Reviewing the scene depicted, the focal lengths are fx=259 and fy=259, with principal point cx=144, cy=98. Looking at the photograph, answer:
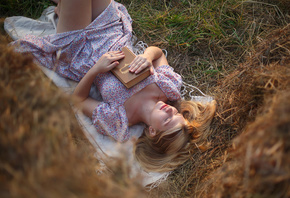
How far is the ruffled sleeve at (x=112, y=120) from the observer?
2699 mm

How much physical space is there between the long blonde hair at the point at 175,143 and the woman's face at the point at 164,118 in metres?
0.04

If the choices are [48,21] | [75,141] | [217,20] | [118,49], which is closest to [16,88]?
[75,141]

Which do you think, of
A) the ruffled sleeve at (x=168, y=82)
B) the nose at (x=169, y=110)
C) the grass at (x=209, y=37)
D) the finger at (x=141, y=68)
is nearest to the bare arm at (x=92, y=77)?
the finger at (x=141, y=68)

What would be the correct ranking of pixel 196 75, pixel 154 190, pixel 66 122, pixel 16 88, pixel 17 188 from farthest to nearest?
1. pixel 196 75
2. pixel 154 190
3. pixel 16 88
4. pixel 66 122
5. pixel 17 188

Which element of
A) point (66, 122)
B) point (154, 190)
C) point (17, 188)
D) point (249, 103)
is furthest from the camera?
point (154, 190)

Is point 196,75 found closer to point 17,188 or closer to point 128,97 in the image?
point 128,97

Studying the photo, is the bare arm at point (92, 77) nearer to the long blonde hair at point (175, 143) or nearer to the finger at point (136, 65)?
the finger at point (136, 65)

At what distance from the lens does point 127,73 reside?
263 cm

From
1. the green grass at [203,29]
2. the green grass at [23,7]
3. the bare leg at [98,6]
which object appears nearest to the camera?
the bare leg at [98,6]

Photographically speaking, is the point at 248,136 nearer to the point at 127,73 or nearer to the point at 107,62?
the point at 127,73

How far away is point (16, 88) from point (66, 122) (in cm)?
39

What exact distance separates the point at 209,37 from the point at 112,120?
1.70m

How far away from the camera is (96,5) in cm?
300

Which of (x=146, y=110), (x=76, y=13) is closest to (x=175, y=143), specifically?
(x=146, y=110)
